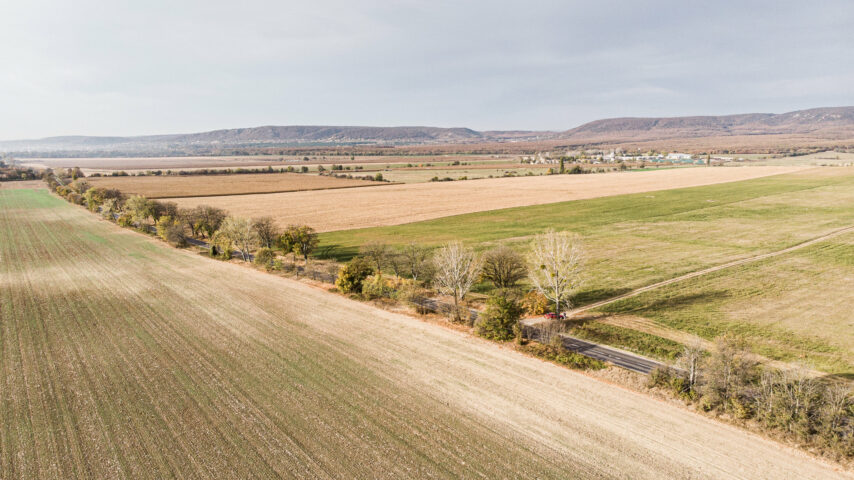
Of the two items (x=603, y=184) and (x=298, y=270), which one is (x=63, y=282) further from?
(x=603, y=184)

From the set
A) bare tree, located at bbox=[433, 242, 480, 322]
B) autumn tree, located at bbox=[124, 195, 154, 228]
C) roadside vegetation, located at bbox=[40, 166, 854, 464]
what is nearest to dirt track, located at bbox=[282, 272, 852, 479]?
roadside vegetation, located at bbox=[40, 166, 854, 464]

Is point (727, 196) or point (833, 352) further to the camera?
point (727, 196)

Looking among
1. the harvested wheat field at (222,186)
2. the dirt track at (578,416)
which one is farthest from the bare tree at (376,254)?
the harvested wheat field at (222,186)

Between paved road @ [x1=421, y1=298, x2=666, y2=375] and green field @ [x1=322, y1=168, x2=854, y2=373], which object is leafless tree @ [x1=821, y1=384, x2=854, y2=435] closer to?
paved road @ [x1=421, y1=298, x2=666, y2=375]

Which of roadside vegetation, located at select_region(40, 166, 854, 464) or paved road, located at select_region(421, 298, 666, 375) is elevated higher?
roadside vegetation, located at select_region(40, 166, 854, 464)

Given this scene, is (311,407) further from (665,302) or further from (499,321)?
(665,302)

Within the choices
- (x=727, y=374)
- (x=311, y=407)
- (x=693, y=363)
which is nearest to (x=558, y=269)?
(x=693, y=363)

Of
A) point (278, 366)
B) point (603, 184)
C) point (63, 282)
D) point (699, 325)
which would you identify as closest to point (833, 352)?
point (699, 325)
